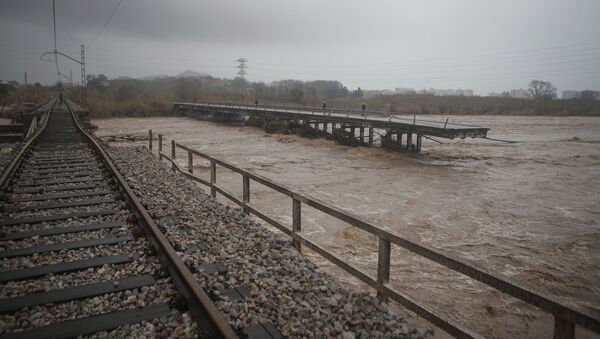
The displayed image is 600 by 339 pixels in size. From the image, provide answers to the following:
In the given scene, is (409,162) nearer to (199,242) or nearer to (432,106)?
(199,242)

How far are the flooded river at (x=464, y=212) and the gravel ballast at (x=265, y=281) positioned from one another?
970mm

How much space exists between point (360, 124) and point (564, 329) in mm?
23268

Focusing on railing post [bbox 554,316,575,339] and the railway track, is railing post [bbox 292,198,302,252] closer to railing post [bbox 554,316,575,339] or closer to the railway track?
the railway track

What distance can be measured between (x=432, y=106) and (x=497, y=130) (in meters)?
29.5

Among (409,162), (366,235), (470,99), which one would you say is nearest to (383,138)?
(409,162)

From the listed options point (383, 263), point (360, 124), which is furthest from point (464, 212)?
point (360, 124)

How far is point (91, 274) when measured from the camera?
443 cm

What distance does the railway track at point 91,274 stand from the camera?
3.44 meters

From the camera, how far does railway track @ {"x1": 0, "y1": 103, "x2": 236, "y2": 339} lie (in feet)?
11.3

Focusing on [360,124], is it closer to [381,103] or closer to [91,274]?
[91,274]

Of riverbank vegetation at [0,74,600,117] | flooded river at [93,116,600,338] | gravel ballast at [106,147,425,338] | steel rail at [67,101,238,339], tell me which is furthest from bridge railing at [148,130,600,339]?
riverbank vegetation at [0,74,600,117]

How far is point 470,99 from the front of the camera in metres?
74.6

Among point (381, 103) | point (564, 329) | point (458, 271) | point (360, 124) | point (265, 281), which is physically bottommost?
point (265, 281)

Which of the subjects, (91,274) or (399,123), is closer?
(91,274)
